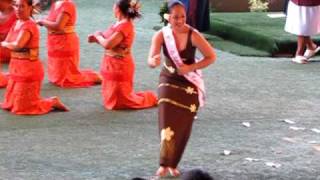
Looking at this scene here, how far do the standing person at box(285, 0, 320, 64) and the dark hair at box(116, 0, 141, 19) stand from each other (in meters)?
2.78

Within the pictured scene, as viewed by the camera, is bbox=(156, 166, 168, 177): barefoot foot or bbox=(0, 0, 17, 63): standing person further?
bbox=(0, 0, 17, 63): standing person

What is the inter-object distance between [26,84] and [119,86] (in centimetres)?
69

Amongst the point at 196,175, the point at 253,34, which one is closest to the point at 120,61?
the point at 196,175

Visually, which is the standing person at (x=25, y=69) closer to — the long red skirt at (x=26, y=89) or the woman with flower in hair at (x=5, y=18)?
the long red skirt at (x=26, y=89)

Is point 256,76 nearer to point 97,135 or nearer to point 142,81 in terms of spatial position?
point 142,81

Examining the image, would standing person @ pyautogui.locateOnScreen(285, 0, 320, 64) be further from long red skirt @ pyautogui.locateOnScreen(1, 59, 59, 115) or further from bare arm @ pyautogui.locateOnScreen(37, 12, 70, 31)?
long red skirt @ pyautogui.locateOnScreen(1, 59, 59, 115)

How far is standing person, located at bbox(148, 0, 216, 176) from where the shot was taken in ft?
12.9

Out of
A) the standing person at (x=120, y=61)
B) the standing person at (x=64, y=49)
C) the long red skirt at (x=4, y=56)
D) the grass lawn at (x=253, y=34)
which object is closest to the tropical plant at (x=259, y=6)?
the grass lawn at (x=253, y=34)

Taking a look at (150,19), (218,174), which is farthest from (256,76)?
(150,19)

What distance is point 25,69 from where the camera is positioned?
17.8ft

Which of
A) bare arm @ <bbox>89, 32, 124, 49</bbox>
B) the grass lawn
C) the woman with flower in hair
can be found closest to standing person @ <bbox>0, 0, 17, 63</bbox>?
the woman with flower in hair

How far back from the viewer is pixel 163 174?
400cm

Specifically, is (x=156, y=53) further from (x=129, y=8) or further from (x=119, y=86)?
(x=119, y=86)

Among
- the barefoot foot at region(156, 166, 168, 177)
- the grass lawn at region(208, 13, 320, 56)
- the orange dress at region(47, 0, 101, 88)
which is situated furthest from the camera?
the grass lawn at region(208, 13, 320, 56)
